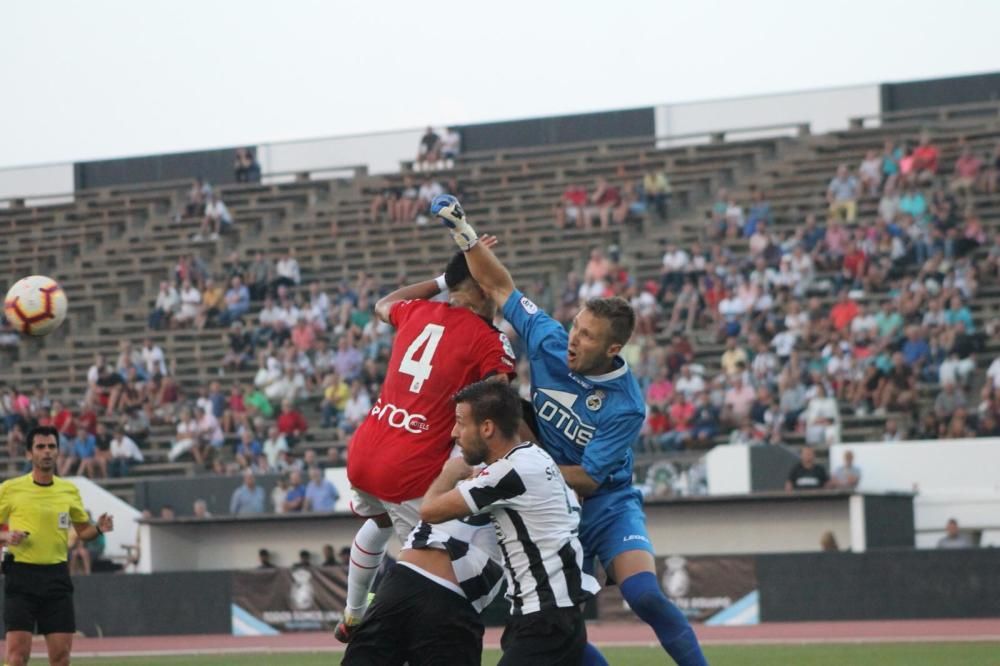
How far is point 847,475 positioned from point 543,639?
1346cm

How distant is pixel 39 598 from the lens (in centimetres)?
1179

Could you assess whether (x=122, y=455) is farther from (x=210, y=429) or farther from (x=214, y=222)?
(x=214, y=222)

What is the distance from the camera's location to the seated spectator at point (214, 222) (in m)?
33.0

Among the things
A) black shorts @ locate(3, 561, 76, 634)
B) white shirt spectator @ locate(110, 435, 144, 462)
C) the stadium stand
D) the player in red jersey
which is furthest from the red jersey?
white shirt spectator @ locate(110, 435, 144, 462)

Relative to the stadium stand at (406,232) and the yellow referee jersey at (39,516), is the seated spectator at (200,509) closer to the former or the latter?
the stadium stand at (406,232)

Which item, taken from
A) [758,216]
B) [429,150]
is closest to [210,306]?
[429,150]

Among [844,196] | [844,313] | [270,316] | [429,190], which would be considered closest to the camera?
[844,313]

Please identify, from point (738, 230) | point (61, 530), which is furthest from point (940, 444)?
point (61, 530)

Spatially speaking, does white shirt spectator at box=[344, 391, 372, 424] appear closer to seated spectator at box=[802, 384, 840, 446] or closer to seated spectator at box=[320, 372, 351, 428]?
seated spectator at box=[320, 372, 351, 428]

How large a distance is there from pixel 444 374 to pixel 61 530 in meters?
5.25

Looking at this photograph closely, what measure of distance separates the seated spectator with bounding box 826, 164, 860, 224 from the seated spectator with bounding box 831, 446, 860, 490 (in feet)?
22.9

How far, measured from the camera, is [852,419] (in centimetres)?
2161

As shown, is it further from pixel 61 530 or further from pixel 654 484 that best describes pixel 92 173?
pixel 61 530

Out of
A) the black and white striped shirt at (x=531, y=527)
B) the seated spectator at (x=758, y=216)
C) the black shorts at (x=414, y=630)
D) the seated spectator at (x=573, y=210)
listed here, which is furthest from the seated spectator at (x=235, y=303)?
the black and white striped shirt at (x=531, y=527)
